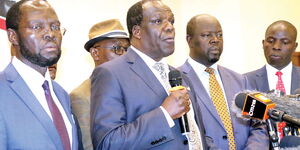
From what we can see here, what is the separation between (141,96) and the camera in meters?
2.27

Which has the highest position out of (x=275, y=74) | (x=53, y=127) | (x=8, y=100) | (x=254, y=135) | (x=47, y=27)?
(x=47, y=27)

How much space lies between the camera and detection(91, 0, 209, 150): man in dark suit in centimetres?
212

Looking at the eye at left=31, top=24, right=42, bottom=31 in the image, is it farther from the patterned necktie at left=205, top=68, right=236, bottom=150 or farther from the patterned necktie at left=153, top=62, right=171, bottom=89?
the patterned necktie at left=205, top=68, right=236, bottom=150

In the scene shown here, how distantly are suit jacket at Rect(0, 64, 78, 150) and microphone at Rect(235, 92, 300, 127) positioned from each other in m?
0.91

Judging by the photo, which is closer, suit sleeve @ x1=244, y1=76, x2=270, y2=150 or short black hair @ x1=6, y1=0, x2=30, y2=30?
short black hair @ x1=6, y1=0, x2=30, y2=30

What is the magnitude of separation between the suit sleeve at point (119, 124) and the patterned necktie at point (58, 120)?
0.17 metres

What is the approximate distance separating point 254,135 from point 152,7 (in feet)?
4.24

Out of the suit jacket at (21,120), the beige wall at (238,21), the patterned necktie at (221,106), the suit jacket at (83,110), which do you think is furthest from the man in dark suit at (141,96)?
the beige wall at (238,21)

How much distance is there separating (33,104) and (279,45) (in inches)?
103

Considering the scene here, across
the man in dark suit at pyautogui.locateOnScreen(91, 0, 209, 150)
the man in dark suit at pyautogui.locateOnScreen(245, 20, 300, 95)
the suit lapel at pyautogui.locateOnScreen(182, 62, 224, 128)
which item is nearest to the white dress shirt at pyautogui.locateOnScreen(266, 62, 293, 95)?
the man in dark suit at pyautogui.locateOnScreen(245, 20, 300, 95)

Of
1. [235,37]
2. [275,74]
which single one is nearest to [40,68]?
[275,74]

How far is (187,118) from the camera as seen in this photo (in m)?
2.27

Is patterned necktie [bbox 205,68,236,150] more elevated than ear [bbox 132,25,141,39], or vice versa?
ear [bbox 132,25,141,39]

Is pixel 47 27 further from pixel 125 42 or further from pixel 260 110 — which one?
pixel 125 42
